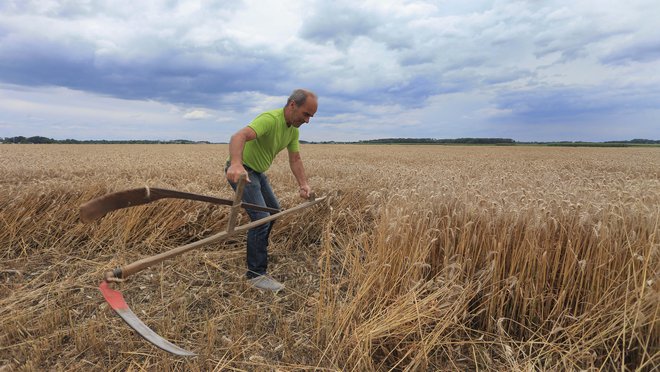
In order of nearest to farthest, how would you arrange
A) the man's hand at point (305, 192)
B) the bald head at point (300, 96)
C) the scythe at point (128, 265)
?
the scythe at point (128, 265), the bald head at point (300, 96), the man's hand at point (305, 192)

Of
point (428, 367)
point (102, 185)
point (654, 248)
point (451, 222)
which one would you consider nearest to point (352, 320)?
point (428, 367)

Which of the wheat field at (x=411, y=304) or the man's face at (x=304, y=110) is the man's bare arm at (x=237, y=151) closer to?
the man's face at (x=304, y=110)

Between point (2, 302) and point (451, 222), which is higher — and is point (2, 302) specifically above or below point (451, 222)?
below

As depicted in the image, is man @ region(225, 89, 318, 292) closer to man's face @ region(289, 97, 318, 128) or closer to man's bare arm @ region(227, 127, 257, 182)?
man's face @ region(289, 97, 318, 128)

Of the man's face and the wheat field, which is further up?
the man's face

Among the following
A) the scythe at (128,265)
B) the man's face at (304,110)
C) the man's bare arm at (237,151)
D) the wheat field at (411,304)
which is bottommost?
the wheat field at (411,304)

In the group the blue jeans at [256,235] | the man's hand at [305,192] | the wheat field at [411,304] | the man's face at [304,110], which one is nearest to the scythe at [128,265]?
the wheat field at [411,304]

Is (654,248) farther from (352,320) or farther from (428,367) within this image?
(352,320)

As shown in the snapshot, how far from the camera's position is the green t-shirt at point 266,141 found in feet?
11.0

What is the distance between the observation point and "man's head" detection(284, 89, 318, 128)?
334cm

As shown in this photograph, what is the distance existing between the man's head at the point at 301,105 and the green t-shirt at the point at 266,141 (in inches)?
5.9

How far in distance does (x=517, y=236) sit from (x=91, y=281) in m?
4.10

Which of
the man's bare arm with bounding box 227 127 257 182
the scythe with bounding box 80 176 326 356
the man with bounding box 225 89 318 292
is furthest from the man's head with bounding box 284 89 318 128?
the scythe with bounding box 80 176 326 356

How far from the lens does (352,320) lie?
8.18 feet
